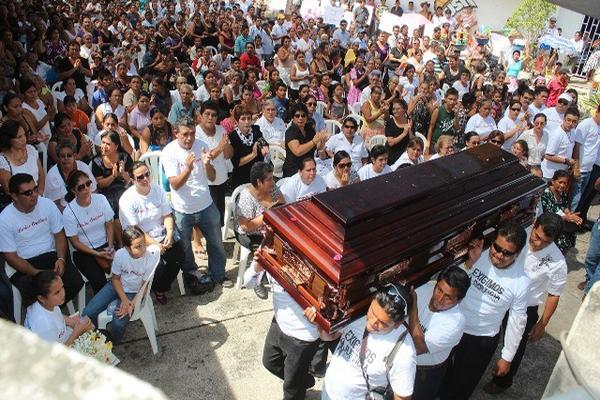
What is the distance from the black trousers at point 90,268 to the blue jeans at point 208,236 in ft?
2.28

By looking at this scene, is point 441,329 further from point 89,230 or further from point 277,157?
point 277,157

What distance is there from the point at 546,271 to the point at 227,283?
104 inches

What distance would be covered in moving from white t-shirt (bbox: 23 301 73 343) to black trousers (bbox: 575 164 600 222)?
590cm

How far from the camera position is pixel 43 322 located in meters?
2.97

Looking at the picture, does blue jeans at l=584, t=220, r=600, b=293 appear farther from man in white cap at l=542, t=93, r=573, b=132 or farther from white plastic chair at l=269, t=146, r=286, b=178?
white plastic chair at l=269, t=146, r=286, b=178

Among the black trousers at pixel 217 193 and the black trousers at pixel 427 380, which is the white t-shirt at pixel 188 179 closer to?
the black trousers at pixel 217 193

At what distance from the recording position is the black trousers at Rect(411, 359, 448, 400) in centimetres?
288

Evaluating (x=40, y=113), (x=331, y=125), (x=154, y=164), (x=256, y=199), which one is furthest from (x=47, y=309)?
(x=331, y=125)

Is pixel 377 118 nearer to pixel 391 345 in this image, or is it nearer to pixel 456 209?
pixel 456 209

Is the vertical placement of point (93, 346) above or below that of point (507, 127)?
below

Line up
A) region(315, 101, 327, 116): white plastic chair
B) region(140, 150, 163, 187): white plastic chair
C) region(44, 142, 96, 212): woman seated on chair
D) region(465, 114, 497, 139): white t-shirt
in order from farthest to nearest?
1. region(315, 101, 327, 116): white plastic chair
2. region(465, 114, 497, 139): white t-shirt
3. region(140, 150, 163, 187): white plastic chair
4. region(44, 142, 96, 212): woman seated on chair

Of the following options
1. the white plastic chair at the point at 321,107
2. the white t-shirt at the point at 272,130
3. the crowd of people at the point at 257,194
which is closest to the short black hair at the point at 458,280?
the crowd of people at the point at 257,194

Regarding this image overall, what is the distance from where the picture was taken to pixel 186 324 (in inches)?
159

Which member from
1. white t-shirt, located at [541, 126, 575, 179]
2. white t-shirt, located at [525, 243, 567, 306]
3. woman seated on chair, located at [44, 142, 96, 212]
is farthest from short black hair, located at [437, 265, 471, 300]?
white t-shirt, located at [541, 126, 575, 179]
